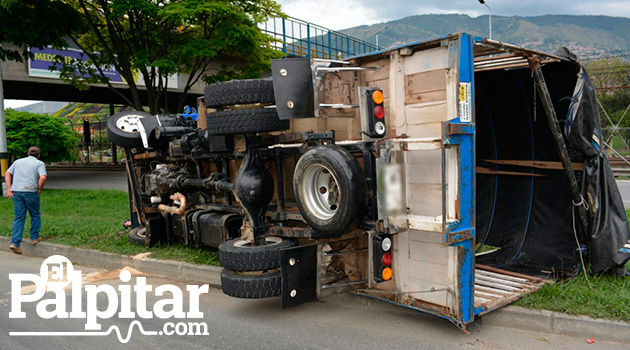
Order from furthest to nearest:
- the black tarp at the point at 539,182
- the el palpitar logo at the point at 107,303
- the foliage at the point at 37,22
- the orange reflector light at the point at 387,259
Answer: the foliage at the point at 37,22, the black tarp at the point at 539,182, the el palpitar logo at the point at 107,303, the orange reflector light at the point at 387,259

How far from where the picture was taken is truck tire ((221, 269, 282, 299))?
15.7 feet

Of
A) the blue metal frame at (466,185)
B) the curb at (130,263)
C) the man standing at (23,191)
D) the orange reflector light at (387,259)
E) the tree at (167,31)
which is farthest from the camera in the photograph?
the tree at (167,31)

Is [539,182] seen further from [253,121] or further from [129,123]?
[129,123]

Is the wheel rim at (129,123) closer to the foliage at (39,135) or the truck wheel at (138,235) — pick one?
the truck wheel at (138,235)

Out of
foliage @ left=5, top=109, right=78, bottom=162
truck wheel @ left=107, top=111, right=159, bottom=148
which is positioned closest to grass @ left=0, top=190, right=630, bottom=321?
truck wheel @ left=107, top=111, right=159, bottom=148

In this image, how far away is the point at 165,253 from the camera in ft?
Answer: 24.3

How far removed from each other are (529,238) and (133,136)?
568 cm

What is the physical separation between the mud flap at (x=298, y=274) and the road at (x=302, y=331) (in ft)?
1.11

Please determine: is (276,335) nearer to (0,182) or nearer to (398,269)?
(398,269)

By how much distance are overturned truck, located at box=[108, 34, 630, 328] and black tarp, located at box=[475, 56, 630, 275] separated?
15 mm

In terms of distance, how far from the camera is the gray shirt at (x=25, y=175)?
8867 mm

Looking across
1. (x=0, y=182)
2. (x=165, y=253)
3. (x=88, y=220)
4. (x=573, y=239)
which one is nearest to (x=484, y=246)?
(x=573, y=239)

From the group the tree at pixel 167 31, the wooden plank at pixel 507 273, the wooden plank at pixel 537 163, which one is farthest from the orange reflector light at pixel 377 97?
the tree at pixel 167 31

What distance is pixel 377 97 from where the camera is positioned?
4.32m
